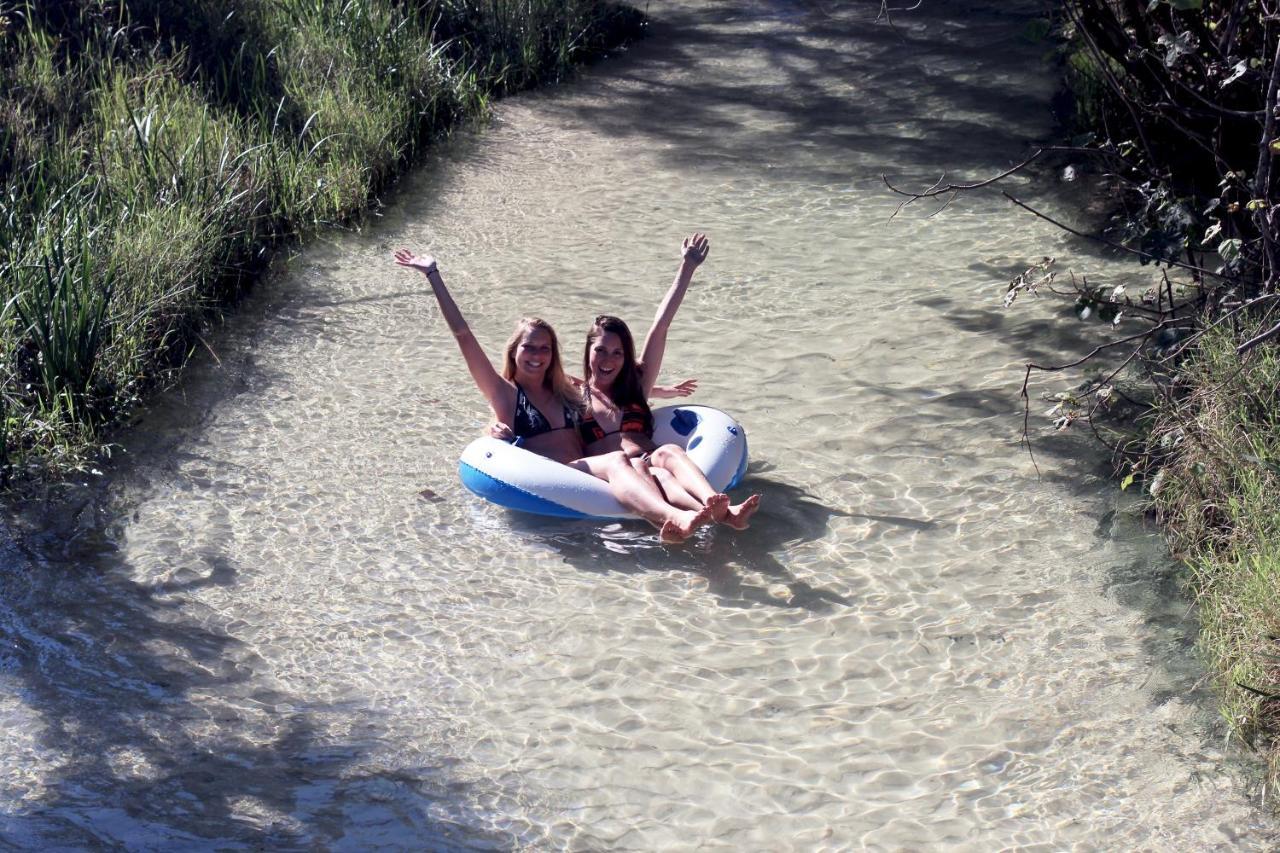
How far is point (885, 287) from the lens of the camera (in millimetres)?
8258

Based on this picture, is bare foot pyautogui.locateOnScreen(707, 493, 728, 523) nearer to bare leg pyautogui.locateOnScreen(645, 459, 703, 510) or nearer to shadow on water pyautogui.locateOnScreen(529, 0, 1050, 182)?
bare leg pyautogui.locateOnScreen(645, 459, 703, 510)

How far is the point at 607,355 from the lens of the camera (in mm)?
6191

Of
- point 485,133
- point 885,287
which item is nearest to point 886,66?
point 485,133

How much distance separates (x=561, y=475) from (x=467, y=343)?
2.56ft

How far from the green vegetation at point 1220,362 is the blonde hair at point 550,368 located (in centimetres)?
220

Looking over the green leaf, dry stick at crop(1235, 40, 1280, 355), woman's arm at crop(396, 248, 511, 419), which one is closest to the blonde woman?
woman's arm at crop(396, 248, 511, 419)

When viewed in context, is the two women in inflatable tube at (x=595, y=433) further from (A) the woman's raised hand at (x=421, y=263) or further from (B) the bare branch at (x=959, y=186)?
(B) the bare branch at (x=959, y=186)

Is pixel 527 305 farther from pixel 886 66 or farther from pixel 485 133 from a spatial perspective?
pixel 886 66

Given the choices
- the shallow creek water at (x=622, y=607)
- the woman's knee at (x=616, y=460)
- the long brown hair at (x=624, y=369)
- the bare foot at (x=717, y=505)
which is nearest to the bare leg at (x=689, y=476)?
the bare foot at (x=717, y=505)

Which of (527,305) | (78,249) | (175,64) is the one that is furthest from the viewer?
(175,64)

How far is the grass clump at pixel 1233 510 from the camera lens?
433 centimetres

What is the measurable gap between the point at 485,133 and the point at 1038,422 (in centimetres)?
621

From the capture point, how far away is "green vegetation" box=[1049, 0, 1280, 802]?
4500mm

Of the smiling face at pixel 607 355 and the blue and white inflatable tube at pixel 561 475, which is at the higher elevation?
the smiling face at pixel 607 355
